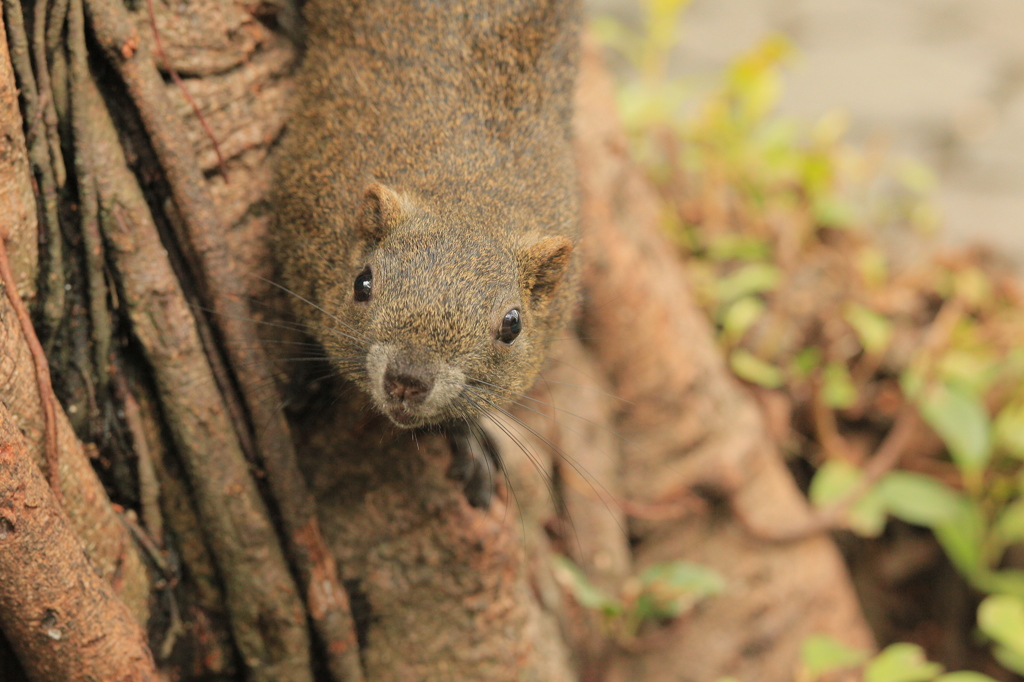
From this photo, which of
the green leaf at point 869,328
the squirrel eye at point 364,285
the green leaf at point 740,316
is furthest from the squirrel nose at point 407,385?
the green leaf at point 869,328

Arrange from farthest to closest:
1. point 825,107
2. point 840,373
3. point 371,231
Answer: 1. point 825,107
2. point 840,373
3. point 371,231

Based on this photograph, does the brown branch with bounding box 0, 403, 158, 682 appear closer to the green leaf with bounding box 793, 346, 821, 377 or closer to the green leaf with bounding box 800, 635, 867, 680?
the green leaf with bounding box 800, 635, 867, 680

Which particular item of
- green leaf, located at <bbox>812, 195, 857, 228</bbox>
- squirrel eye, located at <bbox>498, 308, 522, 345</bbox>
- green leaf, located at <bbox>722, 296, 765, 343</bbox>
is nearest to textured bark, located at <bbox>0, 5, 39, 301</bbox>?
squirrel eye, located at <bbox>498, 308, 522, 345</bbox>

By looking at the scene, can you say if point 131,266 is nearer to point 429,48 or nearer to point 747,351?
point 429,48

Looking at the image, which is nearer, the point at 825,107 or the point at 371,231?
the point at 371,231

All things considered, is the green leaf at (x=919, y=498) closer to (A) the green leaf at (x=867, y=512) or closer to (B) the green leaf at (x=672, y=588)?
(A) the green leaf at (x=867, y=512)

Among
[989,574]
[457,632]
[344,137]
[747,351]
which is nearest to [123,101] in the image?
[344,137]
